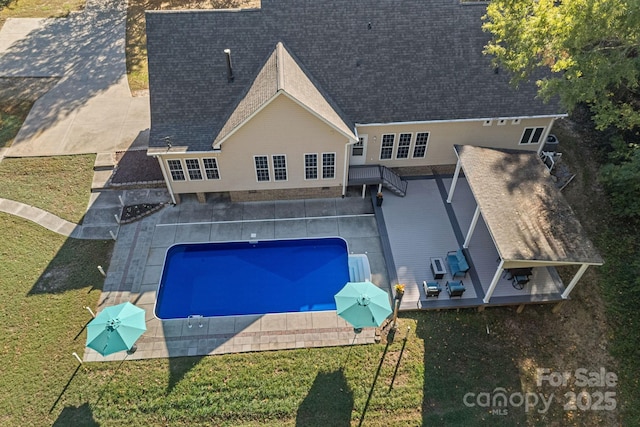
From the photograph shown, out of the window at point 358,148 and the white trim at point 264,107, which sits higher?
the white trim at point 264,107

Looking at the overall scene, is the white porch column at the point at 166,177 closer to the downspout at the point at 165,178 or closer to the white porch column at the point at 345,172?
the downspout at the point at 165,178

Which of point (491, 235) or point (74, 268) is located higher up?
point (491, 235)

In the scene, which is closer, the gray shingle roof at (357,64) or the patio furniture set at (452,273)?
the patio furniture set at (452,273)

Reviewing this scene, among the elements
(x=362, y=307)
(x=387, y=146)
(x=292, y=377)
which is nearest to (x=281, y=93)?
(x=387, y=146)

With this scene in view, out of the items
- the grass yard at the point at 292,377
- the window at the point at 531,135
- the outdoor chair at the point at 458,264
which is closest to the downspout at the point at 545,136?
the window at the point at 531,135

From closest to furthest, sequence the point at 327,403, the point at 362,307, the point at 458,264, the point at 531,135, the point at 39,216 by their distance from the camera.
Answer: the point at 327,403
the point at 362,307
the point at 458,264
the point at 39,216
the point at 531,135

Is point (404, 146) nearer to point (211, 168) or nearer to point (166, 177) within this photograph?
point (211, 168)

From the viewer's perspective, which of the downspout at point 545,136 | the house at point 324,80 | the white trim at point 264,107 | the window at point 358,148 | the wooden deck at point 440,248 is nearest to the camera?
the white trim at point 264,107
